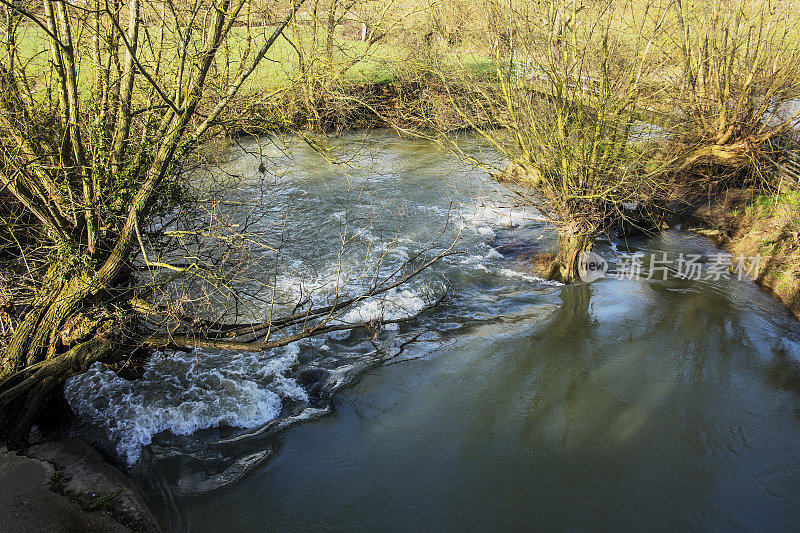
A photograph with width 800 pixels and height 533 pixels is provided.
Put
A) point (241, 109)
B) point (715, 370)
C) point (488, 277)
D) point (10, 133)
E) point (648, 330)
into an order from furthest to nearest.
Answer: point (488, 277) → point (648, 330) → point (715, 370) → point (241, 109) → point (10, 133)

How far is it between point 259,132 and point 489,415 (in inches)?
219

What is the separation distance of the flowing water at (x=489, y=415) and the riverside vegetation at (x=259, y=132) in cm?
82

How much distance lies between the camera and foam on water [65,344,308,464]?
719 centimetres

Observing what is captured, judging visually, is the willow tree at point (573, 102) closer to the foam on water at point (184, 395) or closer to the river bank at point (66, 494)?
the foam on water at point (184, 395)

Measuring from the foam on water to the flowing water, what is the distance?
26 millimetres

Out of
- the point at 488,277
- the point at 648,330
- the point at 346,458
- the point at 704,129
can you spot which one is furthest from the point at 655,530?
the point at 704,129

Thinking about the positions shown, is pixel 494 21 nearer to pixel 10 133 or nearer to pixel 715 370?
pixel 715 370

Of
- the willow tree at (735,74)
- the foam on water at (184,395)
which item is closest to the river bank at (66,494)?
the foam on water at (184,395)

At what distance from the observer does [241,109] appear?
7512 millimetres

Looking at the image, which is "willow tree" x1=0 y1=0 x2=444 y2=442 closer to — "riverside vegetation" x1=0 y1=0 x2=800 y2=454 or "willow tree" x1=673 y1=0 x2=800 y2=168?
"riverside vegetation" x1=0 y1=0 x2=800 y2=454

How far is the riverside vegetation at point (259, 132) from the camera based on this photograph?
617 centimetres

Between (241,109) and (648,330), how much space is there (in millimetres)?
7389

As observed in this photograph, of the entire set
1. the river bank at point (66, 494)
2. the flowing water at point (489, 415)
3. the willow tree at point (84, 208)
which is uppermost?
the willow tree at point (84, 208)

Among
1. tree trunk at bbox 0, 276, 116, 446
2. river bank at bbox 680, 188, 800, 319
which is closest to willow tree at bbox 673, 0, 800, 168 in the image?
river bank at bbox 680, 188, 800, 319
